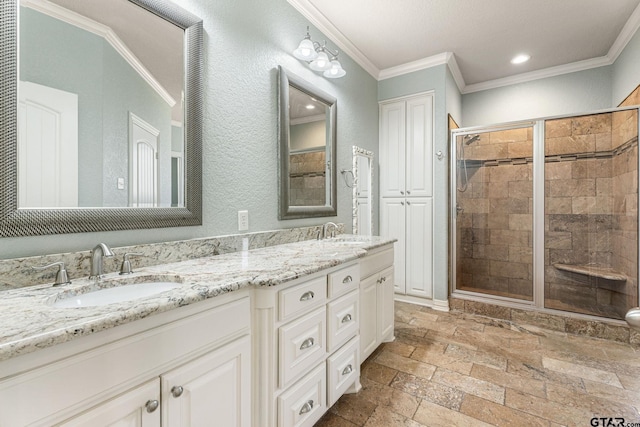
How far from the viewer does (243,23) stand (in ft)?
5.78

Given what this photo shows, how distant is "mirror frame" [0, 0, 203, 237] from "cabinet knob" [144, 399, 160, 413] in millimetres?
710

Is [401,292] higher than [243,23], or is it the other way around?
[243,23]

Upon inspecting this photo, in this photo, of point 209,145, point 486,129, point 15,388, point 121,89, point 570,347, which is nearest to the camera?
point 15,388

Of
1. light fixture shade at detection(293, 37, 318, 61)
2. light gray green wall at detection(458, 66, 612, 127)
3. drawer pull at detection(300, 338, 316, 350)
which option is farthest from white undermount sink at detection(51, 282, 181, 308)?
light gray green wall at detection(458, 66, 612, 127)

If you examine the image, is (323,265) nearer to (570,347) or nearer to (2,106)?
(2,106)

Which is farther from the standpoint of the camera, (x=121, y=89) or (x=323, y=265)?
(x=323, y=265)

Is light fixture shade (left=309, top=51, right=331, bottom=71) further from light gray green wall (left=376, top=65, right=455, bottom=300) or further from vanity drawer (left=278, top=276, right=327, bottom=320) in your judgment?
vanity drawer (left=278, top=276, right=327, bottom=320)

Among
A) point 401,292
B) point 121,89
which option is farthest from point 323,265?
point 401,292

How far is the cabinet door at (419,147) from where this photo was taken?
3.18 m

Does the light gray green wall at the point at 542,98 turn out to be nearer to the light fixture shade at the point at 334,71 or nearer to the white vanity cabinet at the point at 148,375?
the light fixture shade at the point at 334,71

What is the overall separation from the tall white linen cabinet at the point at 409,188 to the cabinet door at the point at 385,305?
1067 mm

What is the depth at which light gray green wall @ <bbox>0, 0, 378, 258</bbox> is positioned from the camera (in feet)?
5.10

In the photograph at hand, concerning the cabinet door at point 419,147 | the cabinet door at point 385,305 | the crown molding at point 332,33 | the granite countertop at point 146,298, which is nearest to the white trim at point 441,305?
the cabinet door at point 385,305

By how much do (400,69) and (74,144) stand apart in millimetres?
3168
